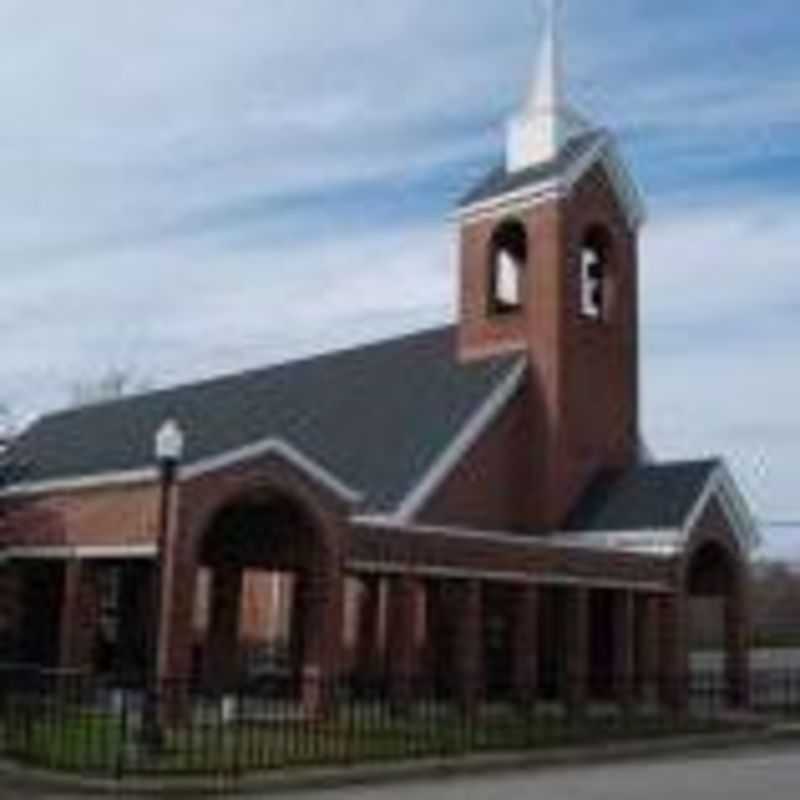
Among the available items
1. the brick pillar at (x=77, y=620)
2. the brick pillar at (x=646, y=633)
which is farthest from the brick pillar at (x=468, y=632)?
the brick pillar at (x=77, y=620)

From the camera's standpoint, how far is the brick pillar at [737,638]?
129 feet

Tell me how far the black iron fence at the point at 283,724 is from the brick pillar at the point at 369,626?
4.09 meters

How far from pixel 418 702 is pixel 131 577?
13.8 meters

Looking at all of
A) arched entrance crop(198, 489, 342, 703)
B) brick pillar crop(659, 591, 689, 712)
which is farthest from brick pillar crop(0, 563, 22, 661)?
brick pillar crop(659, 591, 689, 712)

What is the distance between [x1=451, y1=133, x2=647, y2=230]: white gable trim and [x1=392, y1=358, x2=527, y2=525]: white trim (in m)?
3.73

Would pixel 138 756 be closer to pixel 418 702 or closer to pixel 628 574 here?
pixel 418 702

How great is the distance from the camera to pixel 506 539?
36.9m

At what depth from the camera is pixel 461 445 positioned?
131 ft

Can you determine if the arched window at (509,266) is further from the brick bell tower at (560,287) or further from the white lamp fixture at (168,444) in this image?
the white lamp fixture at (168,444)

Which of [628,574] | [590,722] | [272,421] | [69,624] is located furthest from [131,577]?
[590,722]

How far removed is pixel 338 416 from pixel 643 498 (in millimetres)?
8007

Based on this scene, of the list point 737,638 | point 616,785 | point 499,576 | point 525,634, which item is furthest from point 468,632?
point 616,785

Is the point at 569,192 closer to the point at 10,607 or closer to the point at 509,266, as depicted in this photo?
the point at 509,266

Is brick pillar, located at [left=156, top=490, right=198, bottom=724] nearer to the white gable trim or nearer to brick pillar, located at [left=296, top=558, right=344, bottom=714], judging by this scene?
brick pillar, located at [left=296, top=558, right=344, bottom=714]
